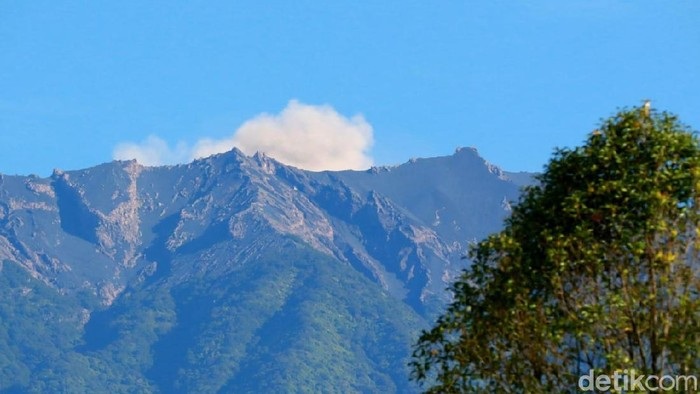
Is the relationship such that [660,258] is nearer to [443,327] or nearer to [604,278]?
[604,278]

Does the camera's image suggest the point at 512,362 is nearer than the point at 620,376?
No

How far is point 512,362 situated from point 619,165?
6159mm

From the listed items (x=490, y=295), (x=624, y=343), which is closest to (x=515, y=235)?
(x=490, y=295)

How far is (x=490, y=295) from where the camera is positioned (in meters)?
36.9

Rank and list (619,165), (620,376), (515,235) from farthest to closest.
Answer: (515,235)
(619,165)
(620,376)

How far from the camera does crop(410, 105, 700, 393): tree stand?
110ft

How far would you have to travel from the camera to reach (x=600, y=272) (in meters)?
34.4

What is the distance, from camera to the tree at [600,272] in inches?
1316

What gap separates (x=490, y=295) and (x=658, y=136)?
21.2 ft

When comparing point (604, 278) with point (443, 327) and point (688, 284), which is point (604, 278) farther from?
point (443, 327)

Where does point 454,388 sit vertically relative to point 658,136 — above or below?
below

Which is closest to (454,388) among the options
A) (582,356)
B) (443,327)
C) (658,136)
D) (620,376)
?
(443,327)

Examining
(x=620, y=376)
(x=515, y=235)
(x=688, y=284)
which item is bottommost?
(x=620, y=376)

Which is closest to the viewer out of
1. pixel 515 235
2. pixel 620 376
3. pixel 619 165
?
pixel 620 376
